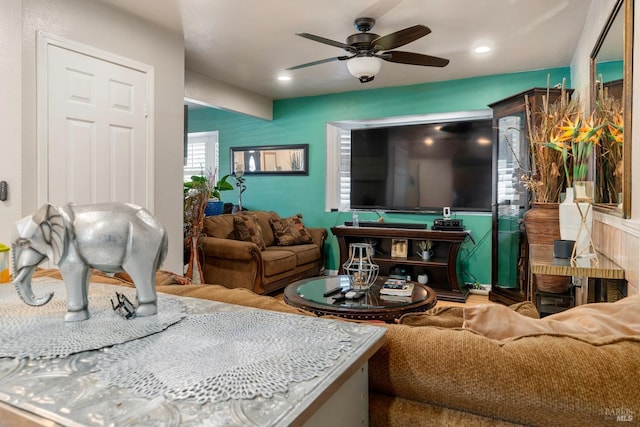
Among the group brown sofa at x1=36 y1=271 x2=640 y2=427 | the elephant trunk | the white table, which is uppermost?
the elephant trunk

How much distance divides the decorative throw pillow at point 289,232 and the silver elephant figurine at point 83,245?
4300mm

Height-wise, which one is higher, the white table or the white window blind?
the white window blind

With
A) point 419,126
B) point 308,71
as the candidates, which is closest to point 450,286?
point 419,126

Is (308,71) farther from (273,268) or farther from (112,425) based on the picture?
(112,425)

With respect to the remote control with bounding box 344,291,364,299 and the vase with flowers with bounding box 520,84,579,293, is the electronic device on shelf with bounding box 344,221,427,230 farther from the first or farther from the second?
the remote control with bounding box 344,291,364,299

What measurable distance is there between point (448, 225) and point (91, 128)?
11.7ft

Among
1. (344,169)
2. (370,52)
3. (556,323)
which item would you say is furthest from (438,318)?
(344,169)

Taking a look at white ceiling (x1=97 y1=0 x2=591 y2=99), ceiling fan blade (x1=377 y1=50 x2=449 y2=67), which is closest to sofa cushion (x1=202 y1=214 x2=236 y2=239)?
white ceiling (x1=97 y1=0 x2=591 y2=99)

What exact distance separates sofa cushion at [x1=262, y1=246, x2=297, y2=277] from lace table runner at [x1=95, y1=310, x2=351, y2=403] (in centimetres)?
346

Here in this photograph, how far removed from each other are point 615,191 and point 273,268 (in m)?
3.09

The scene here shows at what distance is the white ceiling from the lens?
9.97 feet

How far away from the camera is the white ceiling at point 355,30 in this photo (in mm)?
3039

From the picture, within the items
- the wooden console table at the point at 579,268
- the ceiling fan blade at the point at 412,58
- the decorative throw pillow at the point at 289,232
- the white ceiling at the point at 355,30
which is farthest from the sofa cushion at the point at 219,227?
the wooden console table at the point at 579,268

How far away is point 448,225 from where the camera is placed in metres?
4.70
